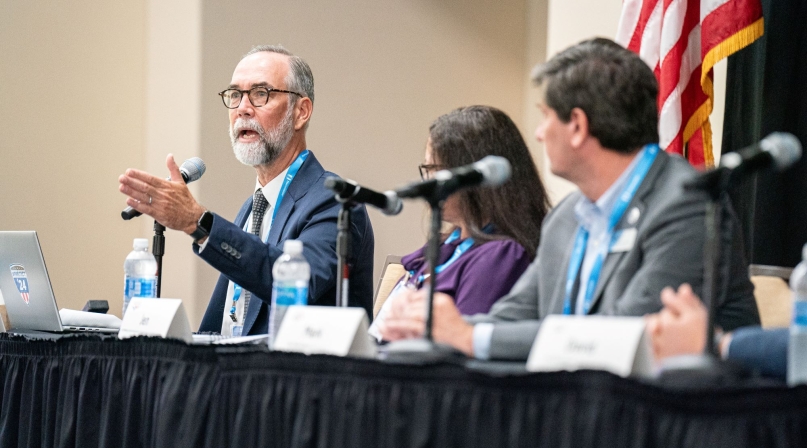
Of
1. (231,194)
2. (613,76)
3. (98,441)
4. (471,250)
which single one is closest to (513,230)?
(471,250)

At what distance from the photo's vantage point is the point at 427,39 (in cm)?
554

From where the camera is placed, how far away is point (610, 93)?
1.79 metres

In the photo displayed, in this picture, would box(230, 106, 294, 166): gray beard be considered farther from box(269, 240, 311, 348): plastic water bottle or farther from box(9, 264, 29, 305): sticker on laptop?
box(269, 240, 311, 348): plastic water bottle

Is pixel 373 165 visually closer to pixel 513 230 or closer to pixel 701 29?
pixel 701 29

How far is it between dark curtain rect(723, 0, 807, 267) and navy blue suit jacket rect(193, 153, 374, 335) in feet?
4.03

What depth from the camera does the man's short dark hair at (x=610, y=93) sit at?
1.79m

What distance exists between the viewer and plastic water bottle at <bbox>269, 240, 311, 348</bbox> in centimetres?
194

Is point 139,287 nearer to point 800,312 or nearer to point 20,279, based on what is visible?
point 20,279

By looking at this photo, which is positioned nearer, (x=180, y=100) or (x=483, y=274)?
(x=483, y=274)

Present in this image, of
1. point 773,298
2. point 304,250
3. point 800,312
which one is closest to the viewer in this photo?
point 800,312

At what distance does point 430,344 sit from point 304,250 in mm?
1230

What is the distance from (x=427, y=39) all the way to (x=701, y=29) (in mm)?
2672

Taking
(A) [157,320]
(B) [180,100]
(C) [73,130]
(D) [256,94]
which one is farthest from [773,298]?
(C) [73,130]

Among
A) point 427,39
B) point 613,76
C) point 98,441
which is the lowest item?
point 98,441
